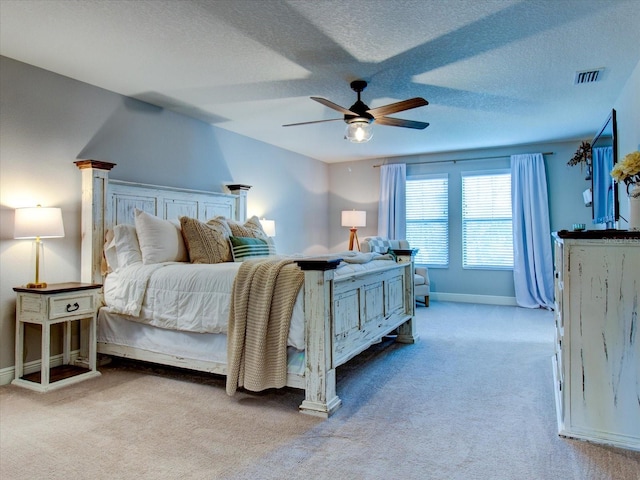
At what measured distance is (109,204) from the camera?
11.7 feet

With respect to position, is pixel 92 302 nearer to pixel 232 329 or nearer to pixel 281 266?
pixel 232 329

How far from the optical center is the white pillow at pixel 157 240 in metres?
3.36

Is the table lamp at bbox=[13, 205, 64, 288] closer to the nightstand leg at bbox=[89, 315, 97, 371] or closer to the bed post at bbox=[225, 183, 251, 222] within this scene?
the nightstand leg at bbox=[89, 315, 97, 371]

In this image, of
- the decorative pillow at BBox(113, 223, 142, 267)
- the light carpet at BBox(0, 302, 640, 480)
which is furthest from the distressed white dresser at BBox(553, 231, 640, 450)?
the decorative pillow at BBox(113, 223, 142, 267)

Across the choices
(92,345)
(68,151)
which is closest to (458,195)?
(68,151)

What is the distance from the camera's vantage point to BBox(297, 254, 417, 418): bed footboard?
2453mm

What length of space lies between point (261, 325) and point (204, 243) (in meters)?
1.19

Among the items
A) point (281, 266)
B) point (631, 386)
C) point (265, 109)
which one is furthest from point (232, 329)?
point (265, 109)

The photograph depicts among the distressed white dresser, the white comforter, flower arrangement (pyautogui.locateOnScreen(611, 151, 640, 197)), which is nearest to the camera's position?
the distressed white dresser

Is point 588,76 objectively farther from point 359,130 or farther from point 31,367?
point 31,367

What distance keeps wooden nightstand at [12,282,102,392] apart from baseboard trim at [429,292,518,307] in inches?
198

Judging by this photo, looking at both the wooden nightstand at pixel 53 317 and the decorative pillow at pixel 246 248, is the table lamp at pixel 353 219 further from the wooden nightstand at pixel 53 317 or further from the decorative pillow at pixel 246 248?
the wooden nightstand at pixel 53 317

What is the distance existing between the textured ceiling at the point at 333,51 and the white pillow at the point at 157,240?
1.17 meters

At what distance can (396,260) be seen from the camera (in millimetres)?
4043
